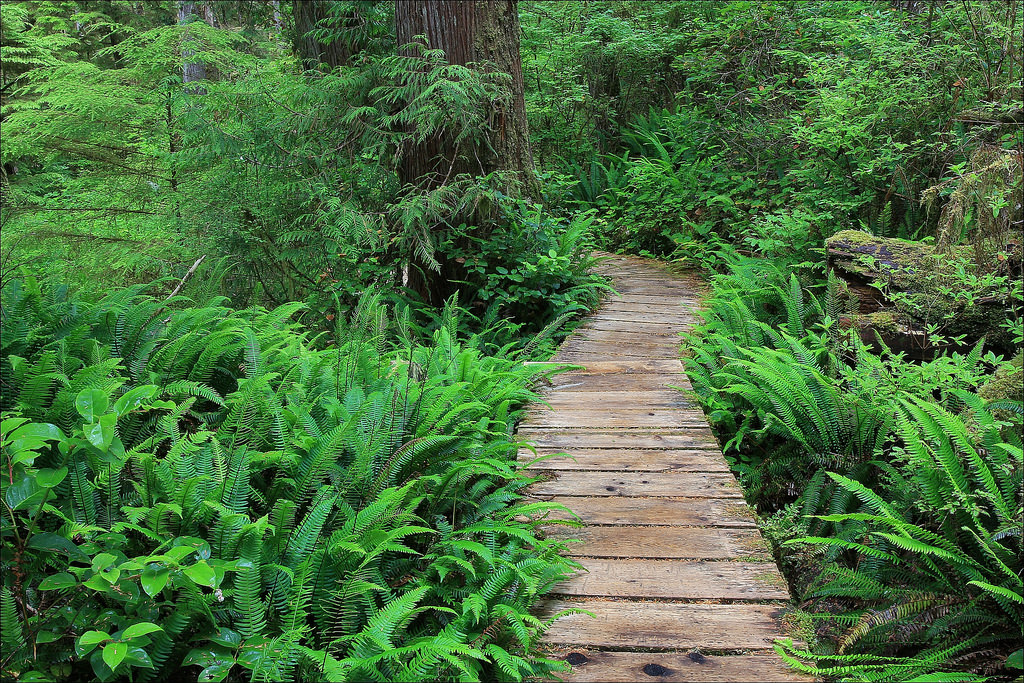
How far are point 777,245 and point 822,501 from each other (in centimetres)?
368

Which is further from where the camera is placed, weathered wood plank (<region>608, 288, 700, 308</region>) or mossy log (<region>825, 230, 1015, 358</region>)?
weathered wood plank (<region>608, 288, 700, 308</region>)

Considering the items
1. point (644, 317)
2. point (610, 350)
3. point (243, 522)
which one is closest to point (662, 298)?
point (644, 317)

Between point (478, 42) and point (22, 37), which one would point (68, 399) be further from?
point (22, 37)

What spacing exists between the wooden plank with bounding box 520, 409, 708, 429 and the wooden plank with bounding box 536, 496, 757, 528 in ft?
3.05

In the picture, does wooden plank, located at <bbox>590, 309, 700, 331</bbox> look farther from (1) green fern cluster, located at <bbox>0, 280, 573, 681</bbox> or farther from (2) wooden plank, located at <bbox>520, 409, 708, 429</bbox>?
(1) green fern cluster, located at <bbox>0, 280, 573, 681</bbox>

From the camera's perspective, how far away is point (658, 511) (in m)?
3.28

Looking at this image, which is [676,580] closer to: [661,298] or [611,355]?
[611,355]

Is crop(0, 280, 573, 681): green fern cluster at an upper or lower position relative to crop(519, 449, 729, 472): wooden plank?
upper

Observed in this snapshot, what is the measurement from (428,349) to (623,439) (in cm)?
153

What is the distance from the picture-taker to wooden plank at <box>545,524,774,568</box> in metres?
2.93

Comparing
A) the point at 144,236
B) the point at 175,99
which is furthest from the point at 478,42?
the point at 144,236

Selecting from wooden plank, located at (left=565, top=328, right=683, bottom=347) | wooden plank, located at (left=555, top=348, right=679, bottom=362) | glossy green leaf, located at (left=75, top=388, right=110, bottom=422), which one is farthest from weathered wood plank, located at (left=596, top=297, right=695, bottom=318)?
glossy green leaf, located at (left=75, top=388, right=110, bottom=422)

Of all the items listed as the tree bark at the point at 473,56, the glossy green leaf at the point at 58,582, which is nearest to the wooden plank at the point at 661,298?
the tree bark at the point at 473,56

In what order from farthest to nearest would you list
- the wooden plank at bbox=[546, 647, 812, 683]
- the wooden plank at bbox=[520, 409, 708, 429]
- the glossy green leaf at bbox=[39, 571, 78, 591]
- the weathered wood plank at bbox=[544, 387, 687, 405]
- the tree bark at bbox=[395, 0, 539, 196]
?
1. the tree bark at bbox=[395, 0, 539, 196]
2. the weathered wood plank at bbox=[544, 387, 687, 405]
3. the wooden plank at bbox=[520, 409, 708, 429]
4. the wooden plank at bbox=[546, 647, 812, 683]
5. the glossy green leaf at bbox=[39, 571, 78, 591]
